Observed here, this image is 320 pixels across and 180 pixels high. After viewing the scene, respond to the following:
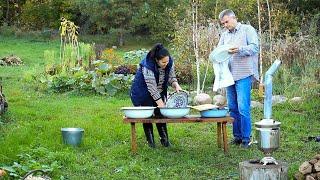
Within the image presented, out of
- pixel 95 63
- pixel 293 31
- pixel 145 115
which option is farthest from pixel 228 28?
pixel 293 31

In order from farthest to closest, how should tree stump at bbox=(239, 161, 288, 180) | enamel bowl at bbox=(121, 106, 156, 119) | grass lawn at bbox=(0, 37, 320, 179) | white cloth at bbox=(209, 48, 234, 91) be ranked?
white cloth at bbox=(209, 48, 234, 91), enamel bowl at bbox=(121, 106, 156, 119), grass lawn at bbox=(0, 37, 320, 179), tree stump at bbox=(239, 161, 288, 180)

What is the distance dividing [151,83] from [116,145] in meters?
0.99

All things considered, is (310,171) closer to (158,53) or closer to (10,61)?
(158,53)

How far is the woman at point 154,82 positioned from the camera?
725cm

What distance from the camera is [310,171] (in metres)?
5.62

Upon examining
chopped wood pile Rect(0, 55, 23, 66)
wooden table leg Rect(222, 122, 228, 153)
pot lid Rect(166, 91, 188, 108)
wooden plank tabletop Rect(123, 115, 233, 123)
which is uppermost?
pot lid Rect(166, 91, 188, 108)

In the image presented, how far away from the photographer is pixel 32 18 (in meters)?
32.8

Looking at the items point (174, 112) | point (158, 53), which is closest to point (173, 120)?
point (174, 112)

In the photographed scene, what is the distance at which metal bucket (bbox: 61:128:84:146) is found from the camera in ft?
24.5

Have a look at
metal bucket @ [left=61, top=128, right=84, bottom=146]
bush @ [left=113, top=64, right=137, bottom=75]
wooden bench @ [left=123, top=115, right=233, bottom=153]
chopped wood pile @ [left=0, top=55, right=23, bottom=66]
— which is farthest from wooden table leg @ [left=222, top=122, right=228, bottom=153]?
chopped wood pile @ [left=0, top=55, right=23, bottom=66]

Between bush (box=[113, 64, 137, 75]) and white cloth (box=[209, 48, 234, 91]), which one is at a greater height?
white cloth (box=[209, 48, 234, 91])

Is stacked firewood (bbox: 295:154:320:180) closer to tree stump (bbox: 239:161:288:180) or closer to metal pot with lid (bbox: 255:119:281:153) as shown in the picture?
tree stump (bbox: 239:161:288:180)

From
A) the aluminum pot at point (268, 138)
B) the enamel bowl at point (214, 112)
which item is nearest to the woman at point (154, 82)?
the enamel bowl at point (214, 112)

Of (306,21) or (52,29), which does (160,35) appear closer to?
(52,29)
